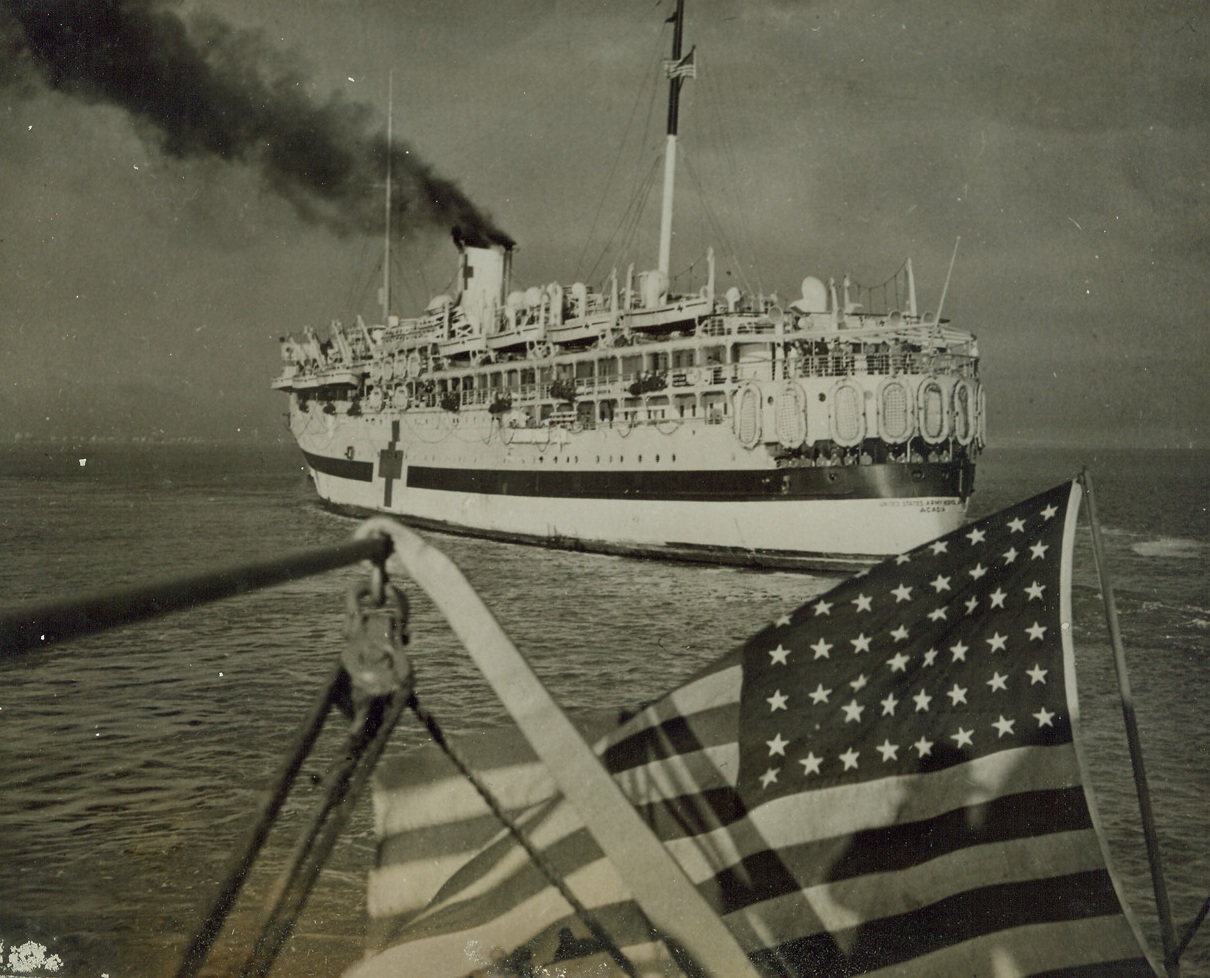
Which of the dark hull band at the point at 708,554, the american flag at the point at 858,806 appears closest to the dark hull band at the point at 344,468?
the dark hull band at the point at 708,554

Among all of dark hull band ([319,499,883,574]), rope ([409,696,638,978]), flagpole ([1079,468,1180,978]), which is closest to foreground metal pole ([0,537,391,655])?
rope ([409,696,638,978])

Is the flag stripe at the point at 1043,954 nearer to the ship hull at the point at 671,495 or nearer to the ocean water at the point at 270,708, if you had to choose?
the ocean water at the point at 270,708

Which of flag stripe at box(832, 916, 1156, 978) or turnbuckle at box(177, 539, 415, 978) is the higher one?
turnbuckle at box(177, 539, 415, 978)

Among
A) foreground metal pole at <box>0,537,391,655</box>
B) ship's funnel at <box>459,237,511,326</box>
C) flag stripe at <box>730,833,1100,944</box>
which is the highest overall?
ship's funnel at <box>459,237,511,326</box>

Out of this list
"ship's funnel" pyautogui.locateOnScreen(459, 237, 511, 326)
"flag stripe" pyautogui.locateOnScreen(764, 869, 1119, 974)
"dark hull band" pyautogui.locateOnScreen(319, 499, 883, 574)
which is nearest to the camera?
"flag stripe" pyautogui.locateOnScreen(764, 869, 1119, 974)

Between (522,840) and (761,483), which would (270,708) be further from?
(761,483)

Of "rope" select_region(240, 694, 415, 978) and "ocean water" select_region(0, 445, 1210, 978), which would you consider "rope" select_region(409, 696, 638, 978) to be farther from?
"ocean water" select_region(0, 445, 1210, 978)

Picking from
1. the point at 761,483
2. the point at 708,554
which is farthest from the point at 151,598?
the point at 708,554
